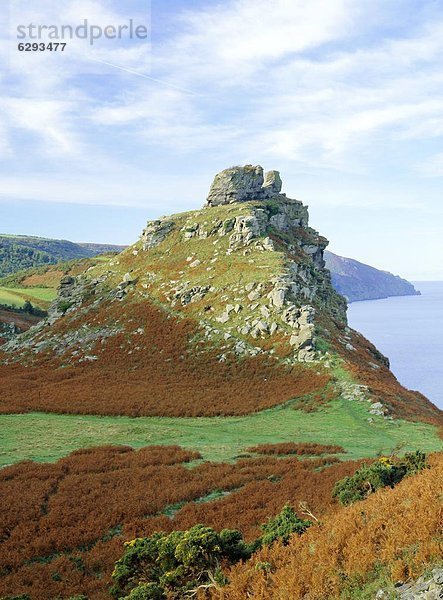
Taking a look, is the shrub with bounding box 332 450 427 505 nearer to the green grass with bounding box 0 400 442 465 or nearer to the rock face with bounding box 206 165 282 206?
the green grass with bounding box 0 400 442 465

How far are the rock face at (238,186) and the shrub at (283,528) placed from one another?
245 ft

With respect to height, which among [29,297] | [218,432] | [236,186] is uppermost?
[236,186]

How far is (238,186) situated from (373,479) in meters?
75.0

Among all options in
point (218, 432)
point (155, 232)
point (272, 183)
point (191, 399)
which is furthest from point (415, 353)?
point (218, 432)

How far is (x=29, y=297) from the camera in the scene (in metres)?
160

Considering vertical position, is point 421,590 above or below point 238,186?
below

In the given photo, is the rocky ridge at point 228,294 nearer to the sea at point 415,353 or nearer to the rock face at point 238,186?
the rock face at point 238,186

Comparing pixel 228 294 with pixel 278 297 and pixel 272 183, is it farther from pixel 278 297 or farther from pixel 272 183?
pixel 272 183

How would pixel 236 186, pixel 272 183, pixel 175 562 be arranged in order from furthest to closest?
1. pixel 272 183
2. pixel 236 186
3. pixel 175 562

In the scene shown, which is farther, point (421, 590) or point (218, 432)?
Answer: point (218, 432)

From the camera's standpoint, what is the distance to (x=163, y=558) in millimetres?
12531

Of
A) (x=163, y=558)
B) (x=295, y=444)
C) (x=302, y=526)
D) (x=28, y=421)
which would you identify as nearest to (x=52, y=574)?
(x=163, y=558)

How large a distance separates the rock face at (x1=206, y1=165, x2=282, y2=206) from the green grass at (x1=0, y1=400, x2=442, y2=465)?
2126 inches

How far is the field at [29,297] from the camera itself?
146875 millimetres
